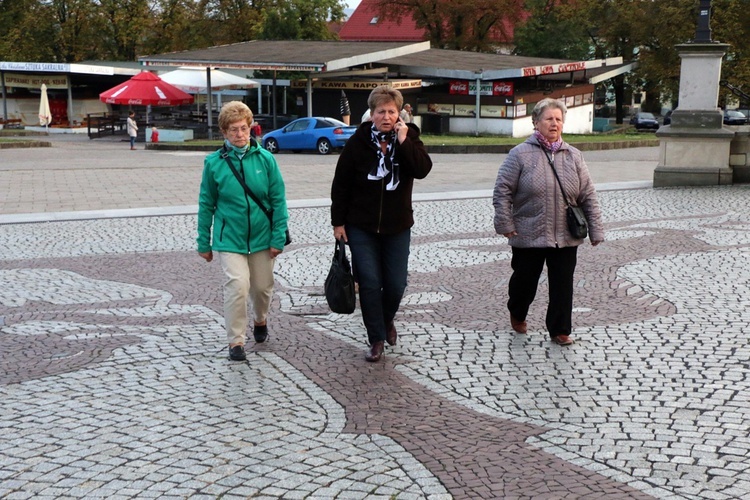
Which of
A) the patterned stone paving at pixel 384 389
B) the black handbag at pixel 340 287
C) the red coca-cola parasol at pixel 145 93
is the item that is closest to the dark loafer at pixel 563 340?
the patterned stone paving at pixel 384 389

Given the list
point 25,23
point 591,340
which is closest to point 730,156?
point 591,340

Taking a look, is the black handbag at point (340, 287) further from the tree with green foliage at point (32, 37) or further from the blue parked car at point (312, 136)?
the tree with green foliage at point (32, 37)

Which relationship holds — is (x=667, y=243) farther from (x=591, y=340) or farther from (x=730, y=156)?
(x=730, y=156)

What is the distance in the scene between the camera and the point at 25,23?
196ft

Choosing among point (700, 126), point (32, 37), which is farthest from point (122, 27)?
point (700, 126)

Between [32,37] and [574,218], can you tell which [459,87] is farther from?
[574,218]

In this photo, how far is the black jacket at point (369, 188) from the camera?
6391 millimetres

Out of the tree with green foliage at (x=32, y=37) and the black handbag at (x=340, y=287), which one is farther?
the tree with green foliage at (x=32, y=37)

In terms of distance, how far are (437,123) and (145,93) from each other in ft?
39.2

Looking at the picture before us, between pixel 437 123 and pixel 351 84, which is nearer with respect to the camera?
pixel 351 84

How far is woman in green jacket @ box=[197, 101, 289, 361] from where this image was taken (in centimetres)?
662

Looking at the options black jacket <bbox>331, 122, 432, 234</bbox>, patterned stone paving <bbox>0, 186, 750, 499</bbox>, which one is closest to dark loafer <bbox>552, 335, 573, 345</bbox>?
patterned stone paving <bbox>0, 186, 750, 499</bbox>

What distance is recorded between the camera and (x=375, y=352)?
21.6ft

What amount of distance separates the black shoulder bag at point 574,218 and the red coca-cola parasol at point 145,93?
3334 cm
